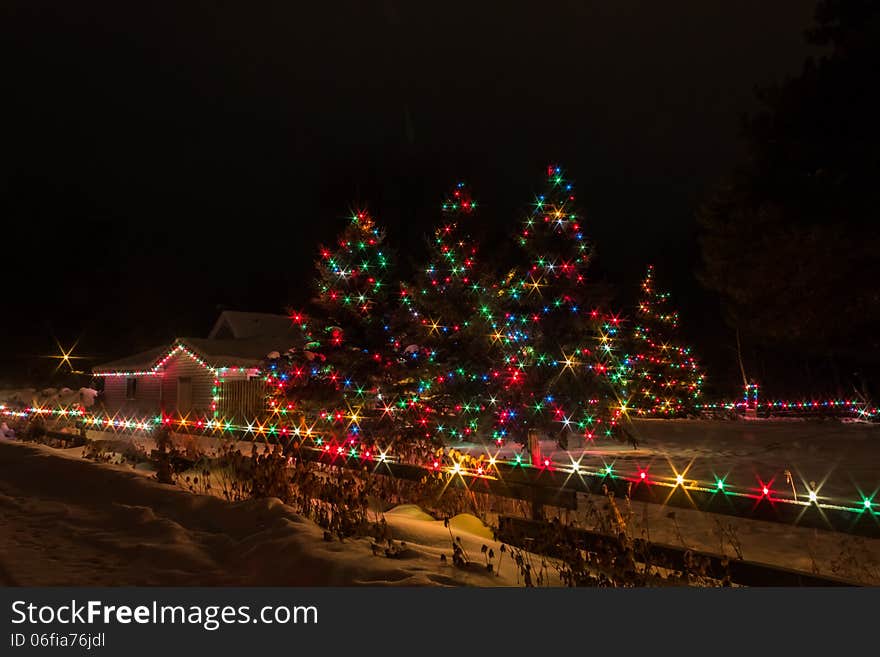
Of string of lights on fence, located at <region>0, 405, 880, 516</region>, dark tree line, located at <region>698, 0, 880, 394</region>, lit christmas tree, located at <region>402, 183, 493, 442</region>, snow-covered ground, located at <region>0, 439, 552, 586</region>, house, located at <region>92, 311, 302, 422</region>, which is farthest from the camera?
house, located at <region>92, 311, 302, 422</region>

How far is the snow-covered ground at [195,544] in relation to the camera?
16.1 ft

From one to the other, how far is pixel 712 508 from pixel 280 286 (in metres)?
52.0

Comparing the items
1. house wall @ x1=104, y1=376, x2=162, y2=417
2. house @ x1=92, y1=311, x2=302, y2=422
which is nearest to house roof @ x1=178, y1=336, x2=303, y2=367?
house @ x1=92, y1=311, x2=302, y2=422

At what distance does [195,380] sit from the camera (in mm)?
27578

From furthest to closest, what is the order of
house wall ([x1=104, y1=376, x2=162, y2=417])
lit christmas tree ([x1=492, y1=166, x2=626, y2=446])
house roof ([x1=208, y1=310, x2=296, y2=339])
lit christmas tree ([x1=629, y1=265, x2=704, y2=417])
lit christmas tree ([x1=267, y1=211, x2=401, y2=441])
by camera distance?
1. house roof ([x1=208, y1=310, x2=296, y2=339])
2. house wall ([x1=104, y1=376, x2=162, y2=417])
3. lit christmas tree ([x1=629, y1=265, x2=704, y2=417])
4. lit christmas tree ([x1=267, y1=211, x2=401, y2=441])
5. lit christmas tree ([x1=492, y1=166, x2=626, y2=446])

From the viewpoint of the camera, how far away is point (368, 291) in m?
14.3

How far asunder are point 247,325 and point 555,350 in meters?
26.9

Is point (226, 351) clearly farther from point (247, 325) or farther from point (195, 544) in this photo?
point (195, 544)

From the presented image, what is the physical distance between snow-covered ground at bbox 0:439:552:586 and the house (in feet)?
43.8

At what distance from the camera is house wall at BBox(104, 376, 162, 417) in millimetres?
29594

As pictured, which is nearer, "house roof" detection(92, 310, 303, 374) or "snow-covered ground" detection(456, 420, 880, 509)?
"snow-covered ground" detection(456, 420, 880, 509)

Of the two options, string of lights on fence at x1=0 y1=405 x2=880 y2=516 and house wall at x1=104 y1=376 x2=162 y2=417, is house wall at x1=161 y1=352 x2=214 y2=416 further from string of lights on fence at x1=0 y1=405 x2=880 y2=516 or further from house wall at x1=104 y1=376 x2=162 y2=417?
string of lights on fence at x1=0 y1=405 x2=880 y2=516

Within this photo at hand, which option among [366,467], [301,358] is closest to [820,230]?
[366,467]

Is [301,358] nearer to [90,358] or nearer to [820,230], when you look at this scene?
[820,230]
